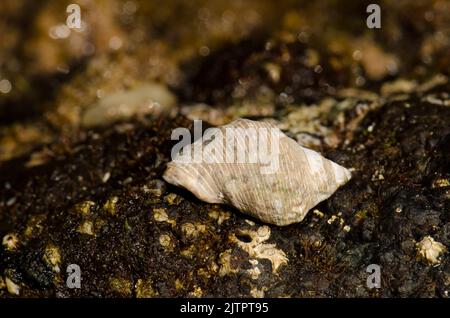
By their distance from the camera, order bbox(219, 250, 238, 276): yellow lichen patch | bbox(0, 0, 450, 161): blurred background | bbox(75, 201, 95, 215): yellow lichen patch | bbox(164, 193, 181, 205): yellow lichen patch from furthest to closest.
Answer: bbox(0, 0, 450, 161): blurred background → bbox(75, 201, 95, 215): yellow lichen patch → bbox(164, 193, 181, 205): yellow lichen patch → bbox(219, 250, 238, 276): yellow lichen patch

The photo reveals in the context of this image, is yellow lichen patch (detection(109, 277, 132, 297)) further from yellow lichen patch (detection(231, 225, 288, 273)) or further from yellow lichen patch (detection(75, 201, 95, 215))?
yellow lichen patch (detection(231, 225, 288, 273))

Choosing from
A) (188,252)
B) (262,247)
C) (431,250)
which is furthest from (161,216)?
(431,250)

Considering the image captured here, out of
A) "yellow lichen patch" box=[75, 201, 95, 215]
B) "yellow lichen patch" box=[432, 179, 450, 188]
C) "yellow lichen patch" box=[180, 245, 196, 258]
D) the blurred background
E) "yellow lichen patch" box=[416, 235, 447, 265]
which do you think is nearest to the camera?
"yellow lichen patch" box=[416, 235, 447, 265]

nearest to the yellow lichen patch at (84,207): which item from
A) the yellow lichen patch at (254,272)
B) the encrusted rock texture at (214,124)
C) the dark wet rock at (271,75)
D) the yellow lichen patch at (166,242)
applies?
the encrusted rock texture at (214,124)

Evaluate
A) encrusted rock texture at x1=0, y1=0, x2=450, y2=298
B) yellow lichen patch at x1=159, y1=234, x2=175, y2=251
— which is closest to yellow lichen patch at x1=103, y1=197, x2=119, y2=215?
encrusted rock texture at x1=0, y1=0, x2=450, y2=298

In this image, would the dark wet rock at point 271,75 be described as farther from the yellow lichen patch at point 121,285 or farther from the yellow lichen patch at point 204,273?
the yellow lichen patch at point 121,285

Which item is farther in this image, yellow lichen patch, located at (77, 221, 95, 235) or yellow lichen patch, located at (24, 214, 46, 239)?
yellow lichen patch, located at (24, 214, 46, 239)

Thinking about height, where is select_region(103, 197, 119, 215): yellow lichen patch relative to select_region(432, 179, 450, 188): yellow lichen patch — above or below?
below
